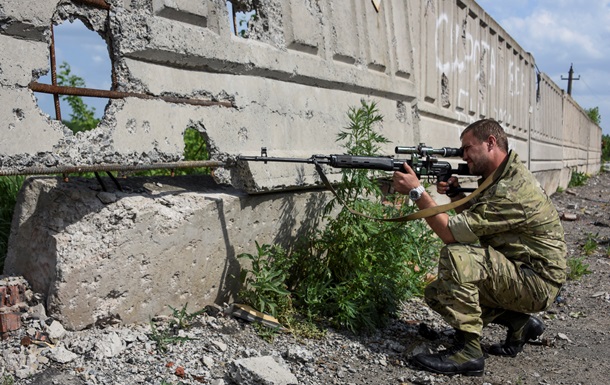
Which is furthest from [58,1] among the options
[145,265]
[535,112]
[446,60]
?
[535,112]

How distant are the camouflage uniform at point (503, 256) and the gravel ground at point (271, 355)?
0.37 meters

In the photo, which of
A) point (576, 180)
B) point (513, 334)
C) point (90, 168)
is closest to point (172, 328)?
point (90, 168)

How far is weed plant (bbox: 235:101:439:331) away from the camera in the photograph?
3906 mm

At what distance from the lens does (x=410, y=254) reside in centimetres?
428

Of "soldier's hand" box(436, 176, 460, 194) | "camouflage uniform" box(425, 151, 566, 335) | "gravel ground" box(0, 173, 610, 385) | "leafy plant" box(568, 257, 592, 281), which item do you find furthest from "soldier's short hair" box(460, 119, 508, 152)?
"leafy plant" box(568, 257, 592, 281)

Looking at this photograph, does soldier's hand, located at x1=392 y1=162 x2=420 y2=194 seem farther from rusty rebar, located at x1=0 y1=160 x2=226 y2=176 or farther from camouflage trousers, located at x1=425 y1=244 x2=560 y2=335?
rusty rebar, located at x1=0 y1=160 x2=226 y2=176

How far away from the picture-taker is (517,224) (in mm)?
3723

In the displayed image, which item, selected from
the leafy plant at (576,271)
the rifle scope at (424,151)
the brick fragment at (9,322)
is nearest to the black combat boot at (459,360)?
the rifle scope at (424,151)

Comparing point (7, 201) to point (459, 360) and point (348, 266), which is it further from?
point (459, 360)

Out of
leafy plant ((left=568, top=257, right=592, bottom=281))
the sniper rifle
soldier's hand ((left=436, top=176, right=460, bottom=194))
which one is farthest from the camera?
leafy plant ((left=568, top=257, right=592, bottom=281))

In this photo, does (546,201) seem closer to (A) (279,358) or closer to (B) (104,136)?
(A) (279,358)

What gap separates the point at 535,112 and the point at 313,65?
41.1 feet

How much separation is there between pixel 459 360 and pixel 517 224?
33.5 inches

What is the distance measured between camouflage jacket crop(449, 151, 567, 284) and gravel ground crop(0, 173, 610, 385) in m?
0.60
